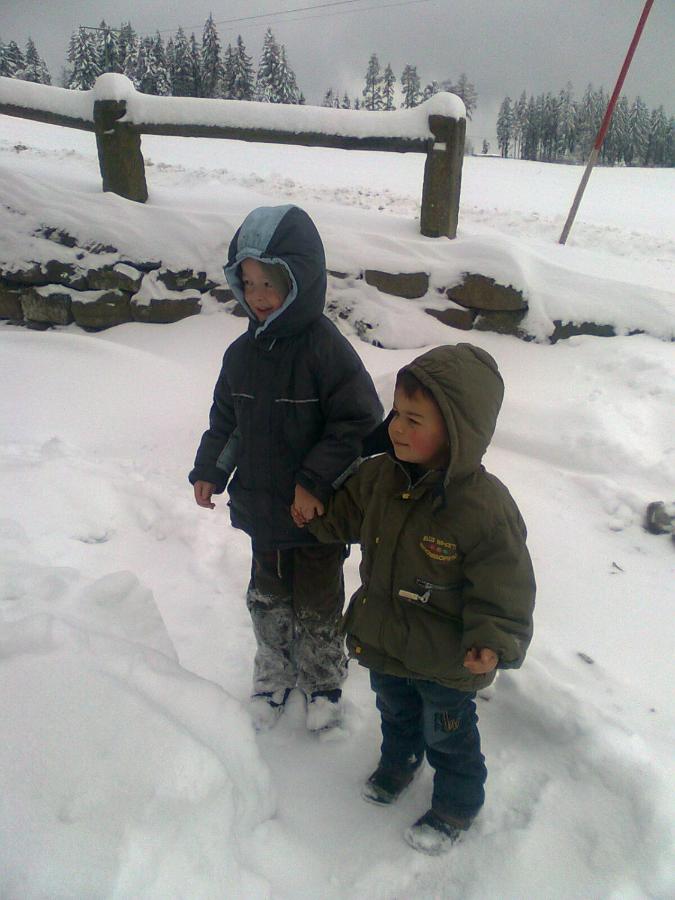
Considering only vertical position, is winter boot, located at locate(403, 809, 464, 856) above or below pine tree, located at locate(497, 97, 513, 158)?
below

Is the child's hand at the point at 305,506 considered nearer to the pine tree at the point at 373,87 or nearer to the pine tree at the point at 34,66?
the pine tree at the point at 34,66

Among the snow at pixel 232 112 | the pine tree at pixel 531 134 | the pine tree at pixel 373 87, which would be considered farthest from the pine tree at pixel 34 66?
the snow at pixel 232 112

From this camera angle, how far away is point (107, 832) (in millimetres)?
1093

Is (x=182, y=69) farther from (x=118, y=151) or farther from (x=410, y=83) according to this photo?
(x=118, y=151)

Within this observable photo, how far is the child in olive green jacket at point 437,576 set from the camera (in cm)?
138

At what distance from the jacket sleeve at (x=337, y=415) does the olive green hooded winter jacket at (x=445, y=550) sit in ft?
0.22

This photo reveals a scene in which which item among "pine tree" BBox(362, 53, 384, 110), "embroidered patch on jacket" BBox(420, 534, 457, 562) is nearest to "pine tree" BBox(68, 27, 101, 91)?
"pine tree" BBox(362, 53, 384, 110)

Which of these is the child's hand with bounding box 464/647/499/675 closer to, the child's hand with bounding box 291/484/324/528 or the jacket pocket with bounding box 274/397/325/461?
the child's hand with bounding box 291/484/324/528

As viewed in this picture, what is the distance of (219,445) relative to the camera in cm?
200

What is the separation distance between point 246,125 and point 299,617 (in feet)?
14.4

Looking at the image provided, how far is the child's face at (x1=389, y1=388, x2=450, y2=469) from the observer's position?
1400mm

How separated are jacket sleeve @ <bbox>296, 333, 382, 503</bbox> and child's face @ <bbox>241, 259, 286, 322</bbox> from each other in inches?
7.2

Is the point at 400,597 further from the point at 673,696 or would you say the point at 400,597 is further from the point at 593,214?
the point at 593,214

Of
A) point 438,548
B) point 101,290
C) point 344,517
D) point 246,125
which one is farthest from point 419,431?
point 246,125
